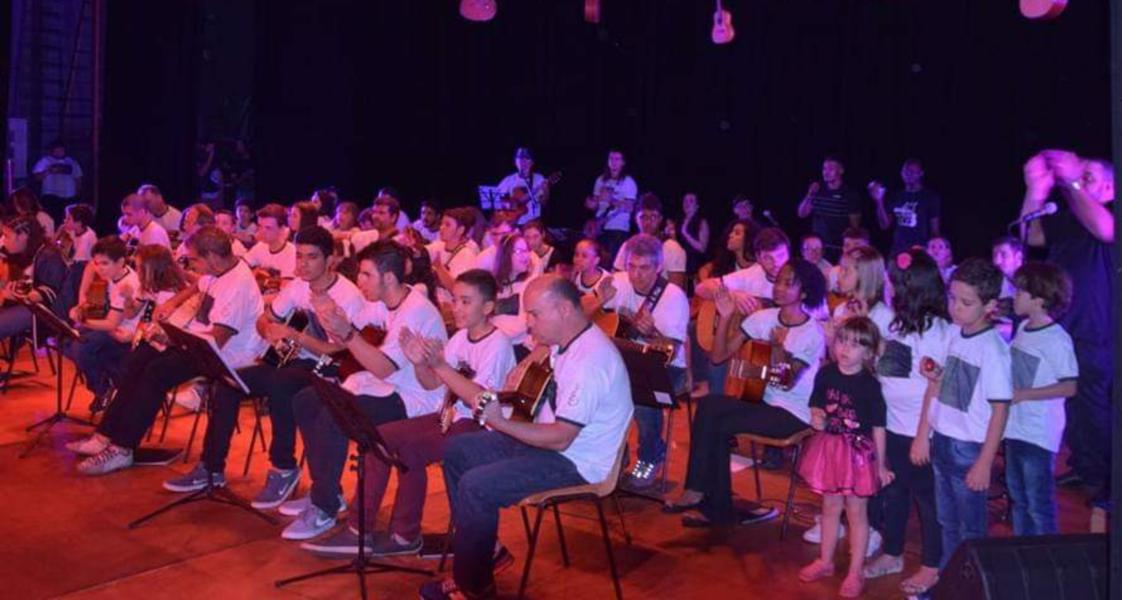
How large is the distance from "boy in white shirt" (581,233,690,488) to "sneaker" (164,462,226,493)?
8.45ft

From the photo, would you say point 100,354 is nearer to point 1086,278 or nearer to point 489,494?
point 489,494

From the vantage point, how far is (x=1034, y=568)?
2900mm

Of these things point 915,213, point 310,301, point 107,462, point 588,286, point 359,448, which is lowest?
point 107,462

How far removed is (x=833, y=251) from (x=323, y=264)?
25.3ft

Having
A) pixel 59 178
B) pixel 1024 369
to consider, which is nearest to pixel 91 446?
pixel 1024 369

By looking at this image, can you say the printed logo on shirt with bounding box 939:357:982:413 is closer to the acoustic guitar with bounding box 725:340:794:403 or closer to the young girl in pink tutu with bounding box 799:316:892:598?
the young girl in pink tutu with bounding box 799:316:892:598

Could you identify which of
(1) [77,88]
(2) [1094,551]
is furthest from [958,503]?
(1) [77,88]

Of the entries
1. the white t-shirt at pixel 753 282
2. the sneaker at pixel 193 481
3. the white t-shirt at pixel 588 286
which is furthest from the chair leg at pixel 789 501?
the sneaker at pixel 193 481

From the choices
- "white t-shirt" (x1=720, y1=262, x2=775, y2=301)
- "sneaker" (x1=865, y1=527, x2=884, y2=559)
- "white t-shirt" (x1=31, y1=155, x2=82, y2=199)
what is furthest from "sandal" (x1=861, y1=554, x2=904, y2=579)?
"white t-shirt" (x1=31, y1=155, x2=82, y2=199)

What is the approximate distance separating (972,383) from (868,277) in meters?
1.15

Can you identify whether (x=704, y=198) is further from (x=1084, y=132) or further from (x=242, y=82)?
(x=242, y=82)

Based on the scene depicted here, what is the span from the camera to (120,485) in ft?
24.5

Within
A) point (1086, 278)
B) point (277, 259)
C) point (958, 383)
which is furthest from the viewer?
point (277, 259)

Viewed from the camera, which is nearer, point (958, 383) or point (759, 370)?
point (958, 383)
